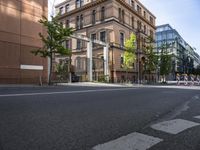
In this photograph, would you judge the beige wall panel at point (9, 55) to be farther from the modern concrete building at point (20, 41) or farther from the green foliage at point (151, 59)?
the green foliage at point (151, 59)

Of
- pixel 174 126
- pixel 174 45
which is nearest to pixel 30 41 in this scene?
pixel 174 126

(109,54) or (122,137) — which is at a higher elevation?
(109,54)

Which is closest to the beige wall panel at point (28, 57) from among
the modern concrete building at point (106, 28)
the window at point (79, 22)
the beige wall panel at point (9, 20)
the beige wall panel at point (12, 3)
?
the beige wall panel at point (9, 20)

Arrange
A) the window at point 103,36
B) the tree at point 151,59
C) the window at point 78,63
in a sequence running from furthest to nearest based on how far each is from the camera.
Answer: the tree at point 151,59 < the window at point 78,63 < the window at point 103,36

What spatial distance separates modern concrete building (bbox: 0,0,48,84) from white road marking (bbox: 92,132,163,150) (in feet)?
72.5

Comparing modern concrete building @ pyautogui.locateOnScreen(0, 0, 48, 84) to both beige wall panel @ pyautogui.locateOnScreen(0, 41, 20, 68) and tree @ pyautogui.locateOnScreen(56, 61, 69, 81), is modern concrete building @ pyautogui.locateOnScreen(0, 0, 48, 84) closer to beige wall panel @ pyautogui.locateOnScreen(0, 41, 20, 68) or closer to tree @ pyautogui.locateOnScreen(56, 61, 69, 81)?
beige wall panel @ pyautogui.locateOnScreen(0, 41, 20, 68)

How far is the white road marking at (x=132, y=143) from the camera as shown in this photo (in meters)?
3.43

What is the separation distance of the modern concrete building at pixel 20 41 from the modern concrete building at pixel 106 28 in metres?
11.7

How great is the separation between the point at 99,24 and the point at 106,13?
2293 mm

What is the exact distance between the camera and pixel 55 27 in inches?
1006

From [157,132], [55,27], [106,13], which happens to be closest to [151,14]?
[106,13]

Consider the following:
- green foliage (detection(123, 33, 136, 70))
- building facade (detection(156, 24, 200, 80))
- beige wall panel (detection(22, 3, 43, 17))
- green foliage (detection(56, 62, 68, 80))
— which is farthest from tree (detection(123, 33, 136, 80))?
building facade (detection(156, 24, 200, 80))

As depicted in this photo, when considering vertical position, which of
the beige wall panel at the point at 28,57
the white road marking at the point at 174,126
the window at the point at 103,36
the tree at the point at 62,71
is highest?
the window at the point at 103,36

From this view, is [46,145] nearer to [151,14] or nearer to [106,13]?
[106,13]
